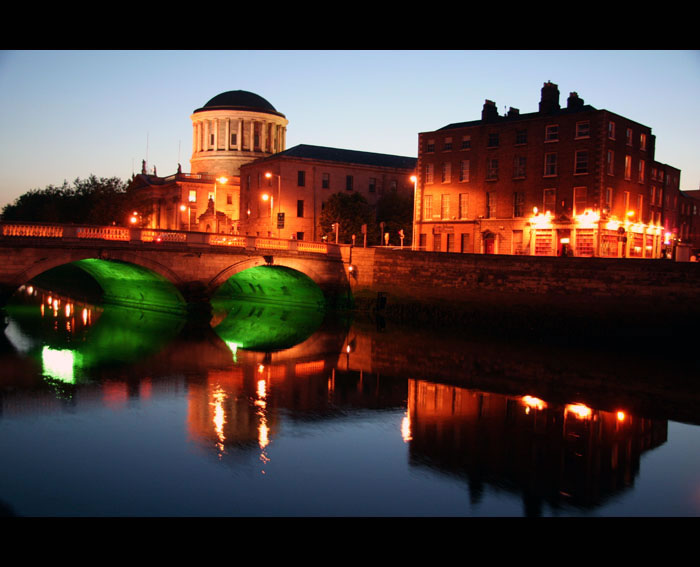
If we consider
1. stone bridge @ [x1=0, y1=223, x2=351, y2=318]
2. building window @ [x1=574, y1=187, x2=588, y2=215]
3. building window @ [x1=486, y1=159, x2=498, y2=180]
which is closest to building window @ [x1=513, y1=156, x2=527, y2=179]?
building window @ [x1=486, y1=159, x2=498, y2=180]

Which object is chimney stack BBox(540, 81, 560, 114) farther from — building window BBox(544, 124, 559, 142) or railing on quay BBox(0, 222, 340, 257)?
railing on quay BBox(0, 222, 340, 257)

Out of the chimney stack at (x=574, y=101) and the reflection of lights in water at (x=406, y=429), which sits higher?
the chimney stack at (x=574, y=101)

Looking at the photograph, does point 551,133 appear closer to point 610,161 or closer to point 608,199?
point 610,161

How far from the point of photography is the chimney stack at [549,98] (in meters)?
45.8

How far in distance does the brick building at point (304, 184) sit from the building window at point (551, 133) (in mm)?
27212

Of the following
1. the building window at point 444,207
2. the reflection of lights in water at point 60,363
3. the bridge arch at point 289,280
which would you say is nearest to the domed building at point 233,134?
the bridge arch at point 289,280

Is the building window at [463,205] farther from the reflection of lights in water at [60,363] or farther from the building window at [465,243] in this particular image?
the reflection of lights in water at [60,363]

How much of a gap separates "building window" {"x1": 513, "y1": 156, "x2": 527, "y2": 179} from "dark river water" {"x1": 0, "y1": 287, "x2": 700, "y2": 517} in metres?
18.3

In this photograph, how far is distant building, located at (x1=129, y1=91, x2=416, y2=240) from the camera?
68562 mm

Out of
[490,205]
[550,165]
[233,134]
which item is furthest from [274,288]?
[233,134]

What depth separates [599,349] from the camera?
2930cm

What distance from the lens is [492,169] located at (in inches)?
1861
